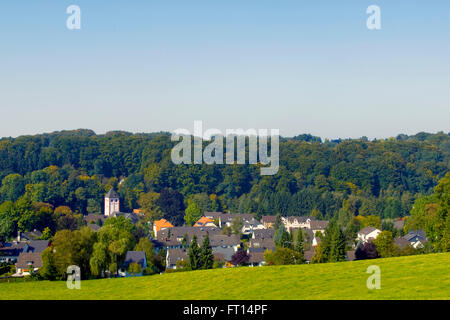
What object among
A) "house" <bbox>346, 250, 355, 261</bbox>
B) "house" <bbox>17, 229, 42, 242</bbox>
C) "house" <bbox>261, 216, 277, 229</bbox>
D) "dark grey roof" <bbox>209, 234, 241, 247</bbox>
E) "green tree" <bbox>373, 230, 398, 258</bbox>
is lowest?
"house" <bbox>261, 216, 277, 229</bbox>

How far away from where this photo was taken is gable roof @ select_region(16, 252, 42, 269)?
4509 centimetres

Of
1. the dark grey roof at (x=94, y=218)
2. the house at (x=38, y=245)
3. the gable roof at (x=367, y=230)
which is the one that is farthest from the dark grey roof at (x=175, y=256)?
the dark grey roof at (x=94, y=218)

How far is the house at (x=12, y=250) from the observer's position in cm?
5309

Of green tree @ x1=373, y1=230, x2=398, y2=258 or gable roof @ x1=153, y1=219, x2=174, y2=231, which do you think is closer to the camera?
green tree @ x1=373, y1=230, x2=398, y2=258

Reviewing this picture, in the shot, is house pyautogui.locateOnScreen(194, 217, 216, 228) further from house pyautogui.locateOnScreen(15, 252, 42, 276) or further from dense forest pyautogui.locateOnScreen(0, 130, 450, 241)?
house pyautogui.locateOnScreen(15, 252, 42, 276)

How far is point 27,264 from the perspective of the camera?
45219mm

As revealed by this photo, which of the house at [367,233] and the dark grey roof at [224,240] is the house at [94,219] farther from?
the house at [367,233]

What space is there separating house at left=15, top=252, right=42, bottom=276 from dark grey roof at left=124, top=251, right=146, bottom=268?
6.49 m

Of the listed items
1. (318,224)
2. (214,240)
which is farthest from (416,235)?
(318,224)

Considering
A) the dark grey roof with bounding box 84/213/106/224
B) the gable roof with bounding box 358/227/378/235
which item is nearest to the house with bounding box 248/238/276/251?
the gable roof with bounding box 358/227/378/235
